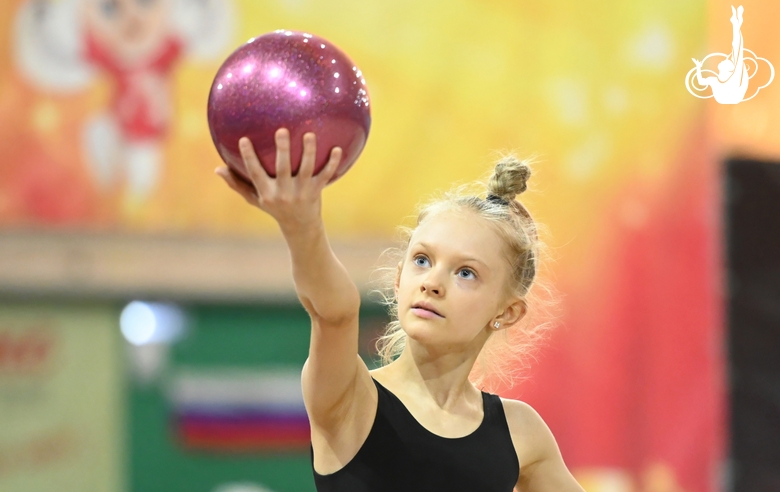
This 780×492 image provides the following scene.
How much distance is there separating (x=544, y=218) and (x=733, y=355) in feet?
2.72

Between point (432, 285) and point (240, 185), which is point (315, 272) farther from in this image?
point (432, 285)

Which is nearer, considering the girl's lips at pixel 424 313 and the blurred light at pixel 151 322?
the girl's lips at pixel 424 313

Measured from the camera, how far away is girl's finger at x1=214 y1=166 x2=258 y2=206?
0.87m

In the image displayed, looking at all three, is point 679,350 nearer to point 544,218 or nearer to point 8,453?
point 544,218

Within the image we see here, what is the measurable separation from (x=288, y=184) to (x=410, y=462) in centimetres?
40

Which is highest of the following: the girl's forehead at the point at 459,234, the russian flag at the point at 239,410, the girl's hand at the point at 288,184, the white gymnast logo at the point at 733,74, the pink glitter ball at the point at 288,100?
the white gymnast logo at the point at 733,74

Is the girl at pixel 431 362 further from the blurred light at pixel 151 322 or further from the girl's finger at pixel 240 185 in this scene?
the blurred light at pixel 151 322

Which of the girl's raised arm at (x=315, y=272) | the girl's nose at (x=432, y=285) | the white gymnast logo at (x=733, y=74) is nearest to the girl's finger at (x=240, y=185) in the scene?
the girl's raised arm at (x=315, y=272)

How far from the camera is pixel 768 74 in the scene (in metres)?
3.16

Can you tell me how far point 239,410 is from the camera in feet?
9.02

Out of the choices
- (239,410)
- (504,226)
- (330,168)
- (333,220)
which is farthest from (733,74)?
(330,168)

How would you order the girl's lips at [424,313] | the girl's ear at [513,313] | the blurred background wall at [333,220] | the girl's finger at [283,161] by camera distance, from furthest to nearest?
the blurred background wall at [333,220]
the girl's ear at [513,313]
the girl's lips at [424,313]
the girl's finger at [283,161]

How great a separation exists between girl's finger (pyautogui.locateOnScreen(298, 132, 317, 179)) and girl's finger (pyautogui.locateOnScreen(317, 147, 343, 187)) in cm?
2

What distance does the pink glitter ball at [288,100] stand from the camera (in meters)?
0.85
